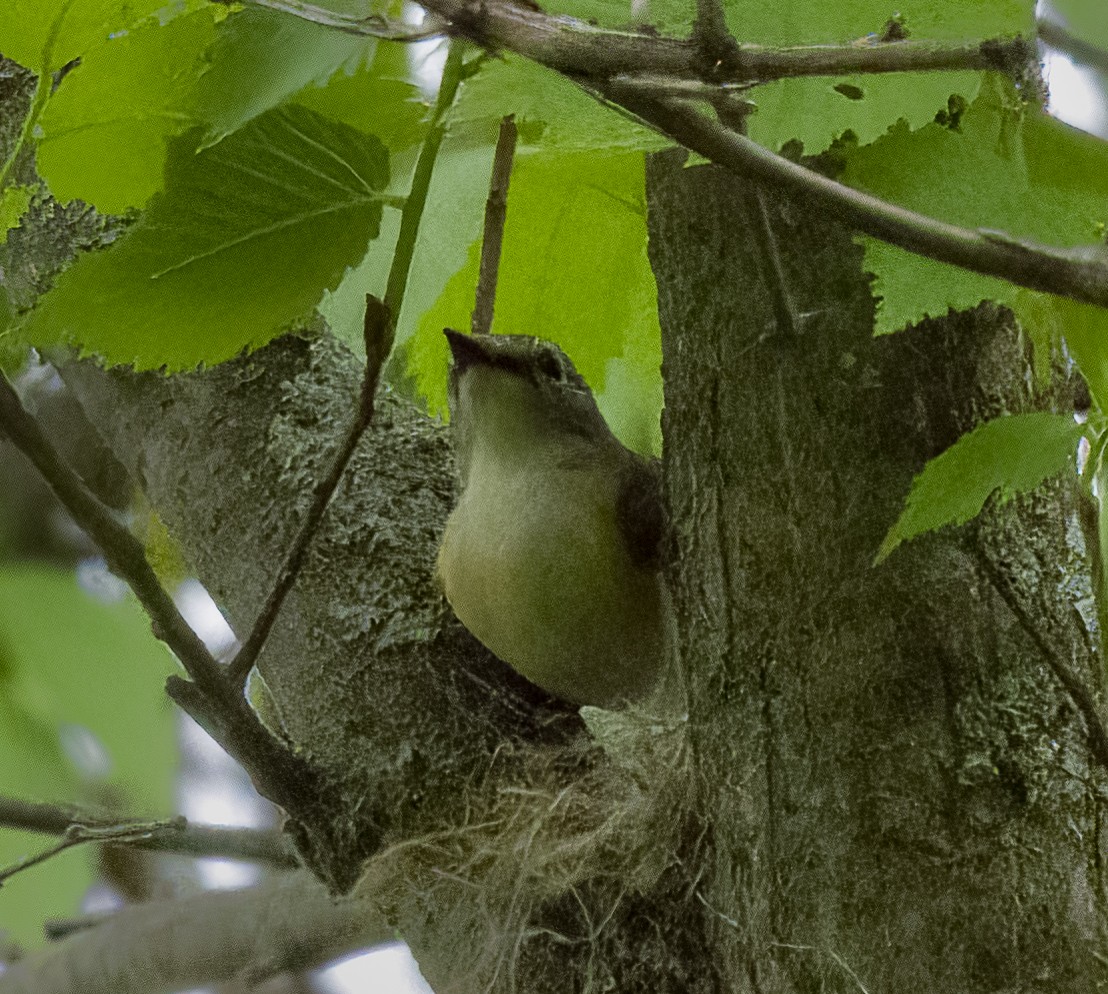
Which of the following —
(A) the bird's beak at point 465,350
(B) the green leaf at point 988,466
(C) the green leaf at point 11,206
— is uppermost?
(C) the green leaf at point 11,206

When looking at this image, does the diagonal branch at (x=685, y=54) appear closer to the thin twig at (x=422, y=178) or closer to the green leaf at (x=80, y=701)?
the thin twig at (x=422, y=178)

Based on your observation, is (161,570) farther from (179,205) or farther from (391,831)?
(179,205)

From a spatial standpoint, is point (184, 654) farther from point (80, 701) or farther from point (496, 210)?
point (496, 210)

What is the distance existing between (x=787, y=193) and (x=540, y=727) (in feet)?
1.55

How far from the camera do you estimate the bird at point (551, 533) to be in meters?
0.73

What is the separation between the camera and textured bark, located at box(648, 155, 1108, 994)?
0.50m

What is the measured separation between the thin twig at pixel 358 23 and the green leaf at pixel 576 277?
209 millimetres

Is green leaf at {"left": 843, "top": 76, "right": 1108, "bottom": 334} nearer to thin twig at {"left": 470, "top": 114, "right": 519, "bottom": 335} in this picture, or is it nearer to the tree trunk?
the tree trunk

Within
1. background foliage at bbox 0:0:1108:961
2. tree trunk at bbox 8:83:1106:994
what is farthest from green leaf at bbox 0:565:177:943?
tree trunk at bbox 8:83:1106:994

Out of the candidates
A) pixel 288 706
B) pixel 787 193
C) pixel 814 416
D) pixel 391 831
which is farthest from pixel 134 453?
pixel 787 193

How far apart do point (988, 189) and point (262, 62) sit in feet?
0.88

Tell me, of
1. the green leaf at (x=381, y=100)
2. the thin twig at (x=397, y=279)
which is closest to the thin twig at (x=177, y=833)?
the thin twig at (x=397, y=279)

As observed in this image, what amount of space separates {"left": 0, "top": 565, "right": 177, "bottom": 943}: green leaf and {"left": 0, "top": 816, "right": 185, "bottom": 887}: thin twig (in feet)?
0.06

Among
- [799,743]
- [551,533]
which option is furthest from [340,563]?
[799,743]
